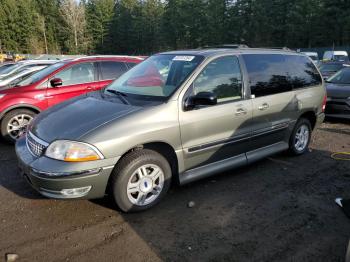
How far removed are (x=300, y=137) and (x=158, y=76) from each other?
2.94 m

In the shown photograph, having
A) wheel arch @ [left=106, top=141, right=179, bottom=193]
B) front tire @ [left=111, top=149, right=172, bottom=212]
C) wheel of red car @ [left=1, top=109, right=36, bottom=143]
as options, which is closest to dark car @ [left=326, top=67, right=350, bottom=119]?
wheel arch @ [left=106, top=141, right=179, bottom=193]

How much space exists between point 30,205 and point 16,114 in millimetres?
3093

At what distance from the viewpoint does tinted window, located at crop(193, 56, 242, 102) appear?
4.29 metres

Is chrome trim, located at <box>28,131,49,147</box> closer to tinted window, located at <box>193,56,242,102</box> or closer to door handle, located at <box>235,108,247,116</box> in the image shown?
tinted window, located at <box>193,56,242,102</box>

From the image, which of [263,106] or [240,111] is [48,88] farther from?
[263,106]

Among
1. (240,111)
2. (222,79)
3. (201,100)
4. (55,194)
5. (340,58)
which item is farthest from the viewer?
(340,58)

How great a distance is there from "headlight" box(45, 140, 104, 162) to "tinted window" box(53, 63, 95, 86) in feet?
12.7

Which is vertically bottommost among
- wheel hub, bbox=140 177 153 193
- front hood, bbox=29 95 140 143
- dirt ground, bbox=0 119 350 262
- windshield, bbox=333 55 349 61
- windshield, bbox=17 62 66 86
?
dirt ground, bbox=0 119 350 262

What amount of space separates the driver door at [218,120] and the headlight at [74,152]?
42.9 inches

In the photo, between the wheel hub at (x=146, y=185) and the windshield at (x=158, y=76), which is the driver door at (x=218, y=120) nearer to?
the windshield at (x=158, y=76)

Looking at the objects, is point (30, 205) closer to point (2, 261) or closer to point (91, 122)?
point (2, 261)

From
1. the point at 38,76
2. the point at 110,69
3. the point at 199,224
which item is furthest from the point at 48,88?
the point at 199,224

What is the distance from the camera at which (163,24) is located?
72375 millimetres

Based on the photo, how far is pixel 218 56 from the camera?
14.9ft
